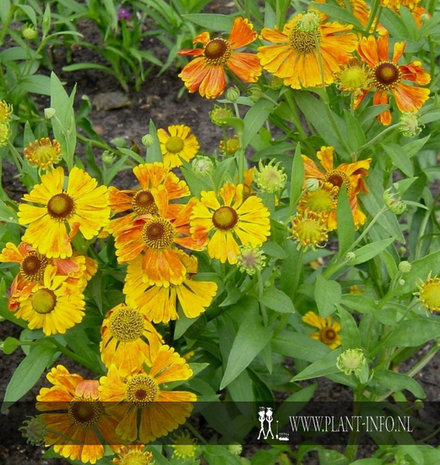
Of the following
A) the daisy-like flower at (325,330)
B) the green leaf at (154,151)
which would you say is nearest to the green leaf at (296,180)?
the green leaf at (154,151)

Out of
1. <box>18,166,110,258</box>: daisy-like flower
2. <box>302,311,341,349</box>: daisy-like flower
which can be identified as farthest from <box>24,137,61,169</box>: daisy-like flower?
<box>302,311,341,349</box>: daisy-like flower

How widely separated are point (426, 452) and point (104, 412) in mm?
641

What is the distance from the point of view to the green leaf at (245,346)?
4.40ft

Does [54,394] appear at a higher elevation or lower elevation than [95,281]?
lower

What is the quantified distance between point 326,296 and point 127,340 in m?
0.36

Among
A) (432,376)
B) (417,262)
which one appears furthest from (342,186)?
(432,376)

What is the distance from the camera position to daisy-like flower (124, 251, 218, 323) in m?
1.33

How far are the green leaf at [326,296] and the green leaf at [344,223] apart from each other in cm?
7

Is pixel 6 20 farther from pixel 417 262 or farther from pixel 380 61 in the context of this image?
pixel 417 262

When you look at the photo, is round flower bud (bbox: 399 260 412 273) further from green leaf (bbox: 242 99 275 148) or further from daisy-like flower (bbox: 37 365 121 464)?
daisy-like flower (bbox: 37 365 121 464)

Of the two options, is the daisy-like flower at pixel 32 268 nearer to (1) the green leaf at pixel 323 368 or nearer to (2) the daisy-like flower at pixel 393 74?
(1) the green leaf at pixel 323 368

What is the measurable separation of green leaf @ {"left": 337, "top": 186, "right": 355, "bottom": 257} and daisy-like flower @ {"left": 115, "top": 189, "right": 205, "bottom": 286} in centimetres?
26

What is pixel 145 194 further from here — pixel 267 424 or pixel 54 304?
pixel 267 424

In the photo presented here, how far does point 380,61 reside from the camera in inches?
56.9
